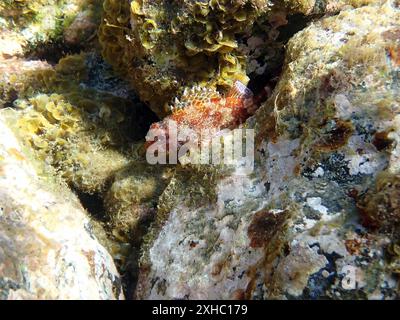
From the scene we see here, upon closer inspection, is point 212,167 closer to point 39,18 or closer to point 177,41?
point 177,41

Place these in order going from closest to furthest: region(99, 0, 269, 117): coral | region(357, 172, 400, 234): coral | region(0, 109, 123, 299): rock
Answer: region(357, 172, 400, 234): coral → region(0, 109, 123, 299): rock → region(99, 0, 269, 117): coral

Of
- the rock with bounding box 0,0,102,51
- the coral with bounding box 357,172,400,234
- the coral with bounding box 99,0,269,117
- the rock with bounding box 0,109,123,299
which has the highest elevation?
the rock with bounding box 0,0,102,51

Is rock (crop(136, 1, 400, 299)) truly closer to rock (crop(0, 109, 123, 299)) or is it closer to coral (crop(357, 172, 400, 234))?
coral (crop(357, 172, 400, 234))

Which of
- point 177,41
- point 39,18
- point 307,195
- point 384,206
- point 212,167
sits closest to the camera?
point 384,206

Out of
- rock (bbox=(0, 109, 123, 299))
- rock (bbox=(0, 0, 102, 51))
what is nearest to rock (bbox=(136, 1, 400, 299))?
rock (bbox=(0, 109, 123, 299))

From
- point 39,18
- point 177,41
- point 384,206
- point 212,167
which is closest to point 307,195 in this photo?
point 384,206
